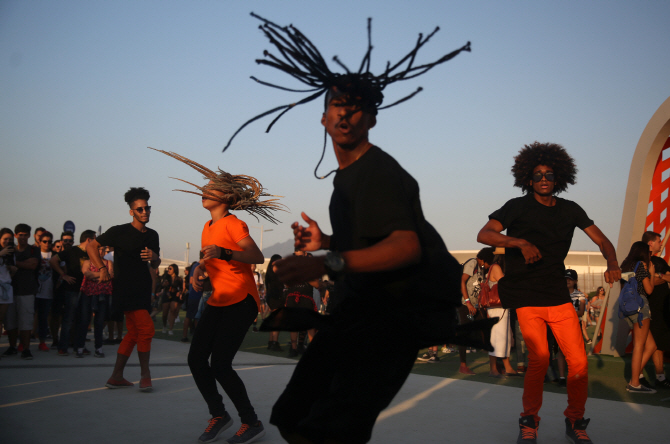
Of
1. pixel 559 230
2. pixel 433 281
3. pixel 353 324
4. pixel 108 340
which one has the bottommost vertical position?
pixel 108 340

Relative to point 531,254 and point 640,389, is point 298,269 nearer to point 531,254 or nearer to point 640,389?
point 531,254

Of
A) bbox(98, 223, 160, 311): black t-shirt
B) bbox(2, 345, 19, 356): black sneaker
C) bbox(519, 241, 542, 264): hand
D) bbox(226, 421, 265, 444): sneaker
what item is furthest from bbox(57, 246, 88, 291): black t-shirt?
bbox(519, 241, 542, 264): hand

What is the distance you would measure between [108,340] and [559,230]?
32.0ft

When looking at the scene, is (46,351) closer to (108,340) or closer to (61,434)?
(108,340)

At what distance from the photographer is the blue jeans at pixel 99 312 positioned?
30.5 feet

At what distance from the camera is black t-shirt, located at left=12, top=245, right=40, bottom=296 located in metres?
8.96

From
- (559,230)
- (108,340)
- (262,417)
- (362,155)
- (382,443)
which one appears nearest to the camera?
(362,155)

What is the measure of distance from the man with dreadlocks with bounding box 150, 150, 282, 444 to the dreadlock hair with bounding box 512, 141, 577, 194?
7.87 ft

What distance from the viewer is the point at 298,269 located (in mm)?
1847

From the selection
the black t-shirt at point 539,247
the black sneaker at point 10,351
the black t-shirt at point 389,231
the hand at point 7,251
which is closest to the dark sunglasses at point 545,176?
the black t-shirt at point 539,247

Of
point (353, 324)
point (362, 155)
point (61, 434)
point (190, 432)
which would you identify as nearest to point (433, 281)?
point (353, 324)

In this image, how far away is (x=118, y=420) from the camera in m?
4.72

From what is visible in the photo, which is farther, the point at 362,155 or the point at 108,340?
the point at 108,340

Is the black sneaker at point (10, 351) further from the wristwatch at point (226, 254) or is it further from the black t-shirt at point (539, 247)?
the black t-shirt at point (539, 247)
